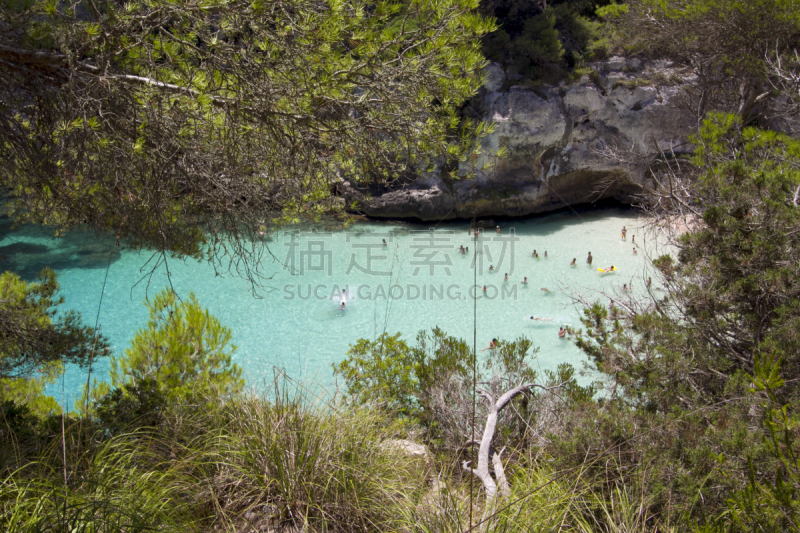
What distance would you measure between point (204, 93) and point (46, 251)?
13369 mm

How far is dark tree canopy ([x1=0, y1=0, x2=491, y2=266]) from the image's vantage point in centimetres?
244

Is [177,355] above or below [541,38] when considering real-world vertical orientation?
below

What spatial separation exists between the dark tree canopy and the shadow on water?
31.9ft

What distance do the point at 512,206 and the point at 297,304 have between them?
8642mm

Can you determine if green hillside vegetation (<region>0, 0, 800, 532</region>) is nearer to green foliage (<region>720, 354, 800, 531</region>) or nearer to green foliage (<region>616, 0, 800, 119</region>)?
green foliage (<region>720, 354, 800, 531</region>)

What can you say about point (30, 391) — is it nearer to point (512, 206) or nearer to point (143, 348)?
point (143, 348)

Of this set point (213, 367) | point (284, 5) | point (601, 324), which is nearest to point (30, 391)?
point (213, 367)

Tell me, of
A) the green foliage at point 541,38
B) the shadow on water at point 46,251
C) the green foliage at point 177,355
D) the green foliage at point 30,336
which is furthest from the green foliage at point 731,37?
the shadow on water at point 46,251

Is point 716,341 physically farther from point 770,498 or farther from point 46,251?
point 46,251

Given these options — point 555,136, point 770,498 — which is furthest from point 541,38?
point 770,498

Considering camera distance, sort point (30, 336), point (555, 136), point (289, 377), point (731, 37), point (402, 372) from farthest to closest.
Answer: point (555, 136), point (731, 37), point (402, 372), point (30, 336), point (289, 377)

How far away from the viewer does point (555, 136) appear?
49.6ft

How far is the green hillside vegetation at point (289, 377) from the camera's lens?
1.94m

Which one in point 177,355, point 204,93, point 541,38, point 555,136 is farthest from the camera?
point 555,136
